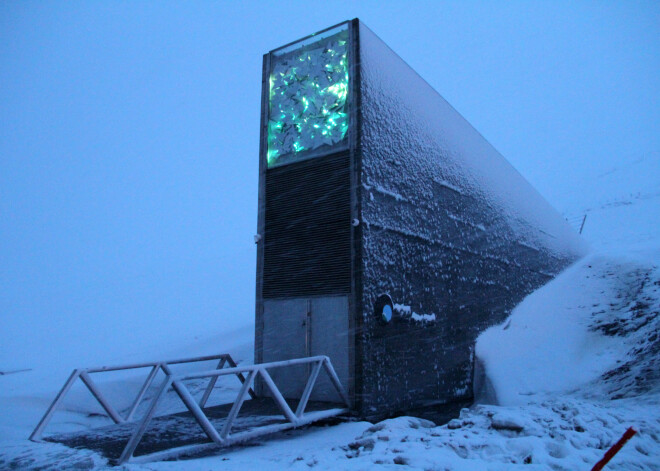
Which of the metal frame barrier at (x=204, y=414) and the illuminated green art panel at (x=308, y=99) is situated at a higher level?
the illuminated green art panel at (x=308, y=99)

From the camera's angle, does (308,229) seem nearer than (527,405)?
No

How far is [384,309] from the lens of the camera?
6.83 metres

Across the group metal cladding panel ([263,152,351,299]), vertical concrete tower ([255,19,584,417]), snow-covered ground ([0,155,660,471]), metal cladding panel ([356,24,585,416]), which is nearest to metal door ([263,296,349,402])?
vertical concrete tower ([255,19,584,417])

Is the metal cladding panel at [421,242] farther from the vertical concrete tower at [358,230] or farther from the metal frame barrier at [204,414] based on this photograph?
the metal frame barrier at [204,414]

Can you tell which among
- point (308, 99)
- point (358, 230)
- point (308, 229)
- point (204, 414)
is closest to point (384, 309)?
point (358, 230)

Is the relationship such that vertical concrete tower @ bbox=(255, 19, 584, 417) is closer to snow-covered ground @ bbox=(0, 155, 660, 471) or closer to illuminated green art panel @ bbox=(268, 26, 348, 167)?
illuminated green art panel @ bbox=(268, 26, 348, 167)

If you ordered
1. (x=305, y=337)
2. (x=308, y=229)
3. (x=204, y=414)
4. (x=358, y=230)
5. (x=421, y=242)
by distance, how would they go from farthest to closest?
(x=421, y=242) < (x=308, y=229) < (x=305, y=337) < (x=358, y=230) < (x=204, y=414)

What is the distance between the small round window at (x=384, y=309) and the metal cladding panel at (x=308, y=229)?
0.53m

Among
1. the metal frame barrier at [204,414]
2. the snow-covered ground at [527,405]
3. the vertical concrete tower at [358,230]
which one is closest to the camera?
the snow-covered ground at [527,405]

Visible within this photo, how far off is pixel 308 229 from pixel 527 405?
3.90 m

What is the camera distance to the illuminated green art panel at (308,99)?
725 cm

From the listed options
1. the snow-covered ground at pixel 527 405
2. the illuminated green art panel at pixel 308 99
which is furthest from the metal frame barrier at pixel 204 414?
the illuminated green art panel at pixel 308 99

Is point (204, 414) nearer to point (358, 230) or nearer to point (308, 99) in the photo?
point (358, 230)

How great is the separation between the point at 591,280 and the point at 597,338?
10.8ft
